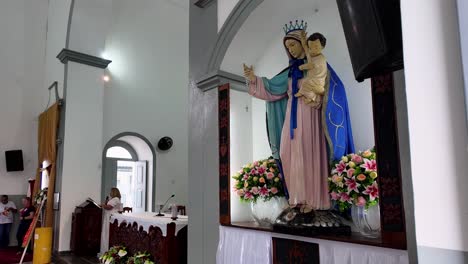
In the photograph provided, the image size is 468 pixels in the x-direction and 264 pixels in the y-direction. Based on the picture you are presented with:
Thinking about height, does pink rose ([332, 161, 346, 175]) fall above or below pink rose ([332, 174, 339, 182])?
above

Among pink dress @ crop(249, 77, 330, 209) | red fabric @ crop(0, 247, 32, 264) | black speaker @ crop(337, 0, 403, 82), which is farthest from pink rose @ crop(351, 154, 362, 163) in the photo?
red fabric @ crop(0, 247, 32, 264)

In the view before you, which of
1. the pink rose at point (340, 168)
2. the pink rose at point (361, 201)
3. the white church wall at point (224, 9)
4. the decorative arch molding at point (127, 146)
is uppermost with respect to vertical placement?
the white church wall at point (224, 9)

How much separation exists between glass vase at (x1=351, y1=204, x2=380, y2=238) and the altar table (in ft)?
8.29

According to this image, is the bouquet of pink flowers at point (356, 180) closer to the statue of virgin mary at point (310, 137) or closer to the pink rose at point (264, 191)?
the statue of virgin mary at point (310, 137)

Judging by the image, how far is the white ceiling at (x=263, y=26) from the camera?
383cm

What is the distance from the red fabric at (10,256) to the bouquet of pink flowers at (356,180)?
6.73 m

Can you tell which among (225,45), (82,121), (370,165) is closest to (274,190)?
(370,165)

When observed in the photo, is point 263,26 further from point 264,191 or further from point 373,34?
point 373,34

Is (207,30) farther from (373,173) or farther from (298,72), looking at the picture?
(373,173)

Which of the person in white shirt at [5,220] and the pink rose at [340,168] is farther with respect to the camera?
the person in white shirt at [5,220]

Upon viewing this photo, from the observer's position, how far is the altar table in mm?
4750

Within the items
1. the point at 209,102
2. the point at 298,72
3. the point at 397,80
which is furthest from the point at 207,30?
the point at 397,80

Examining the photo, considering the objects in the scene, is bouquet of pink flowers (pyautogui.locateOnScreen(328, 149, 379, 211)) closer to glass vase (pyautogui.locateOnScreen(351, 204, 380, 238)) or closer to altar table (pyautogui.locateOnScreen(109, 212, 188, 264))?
glass vase (pyautogui.locateOnScreen(351, 204, 380, 238))

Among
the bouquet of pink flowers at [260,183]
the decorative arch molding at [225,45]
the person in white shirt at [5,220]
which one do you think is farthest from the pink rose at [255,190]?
the person in white shirt at [5,220]
